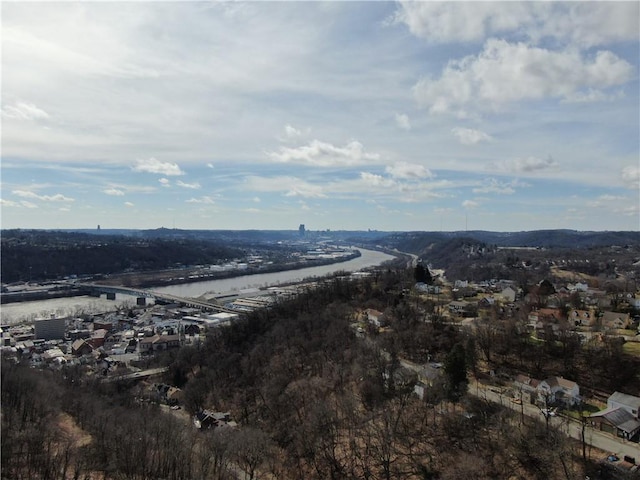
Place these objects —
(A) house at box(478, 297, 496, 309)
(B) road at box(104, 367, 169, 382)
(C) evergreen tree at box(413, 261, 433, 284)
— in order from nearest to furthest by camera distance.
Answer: (B) road at box(104, 367, 169, 382) < (A) house at box(478, 297, 496, 309) < (C) evergreen tree at box(413, 261, 433, 284)

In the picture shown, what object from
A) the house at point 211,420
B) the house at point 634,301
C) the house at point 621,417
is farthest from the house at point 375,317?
the house at point 634,301

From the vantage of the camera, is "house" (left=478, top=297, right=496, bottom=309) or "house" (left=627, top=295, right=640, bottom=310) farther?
"house" (left=478, top=297, right=496, bottom=309)

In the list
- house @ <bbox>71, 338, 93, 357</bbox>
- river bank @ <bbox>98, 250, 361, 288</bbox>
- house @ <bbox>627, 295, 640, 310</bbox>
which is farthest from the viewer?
river bank @ <bbox>98, 250, 361, 288</bbox>

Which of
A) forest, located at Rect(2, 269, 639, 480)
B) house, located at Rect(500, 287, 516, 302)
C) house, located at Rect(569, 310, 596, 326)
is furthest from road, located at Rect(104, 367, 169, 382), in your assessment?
house, located at Rect(500, 287, 516, 302)

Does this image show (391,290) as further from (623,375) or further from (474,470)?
(474,470)

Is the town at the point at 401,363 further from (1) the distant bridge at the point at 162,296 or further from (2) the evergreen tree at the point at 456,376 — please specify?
(1) the distant bridge at the point at 162,296

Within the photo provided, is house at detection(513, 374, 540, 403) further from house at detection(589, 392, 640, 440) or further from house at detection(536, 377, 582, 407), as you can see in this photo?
house at detection(589, 392, 640, 440)
